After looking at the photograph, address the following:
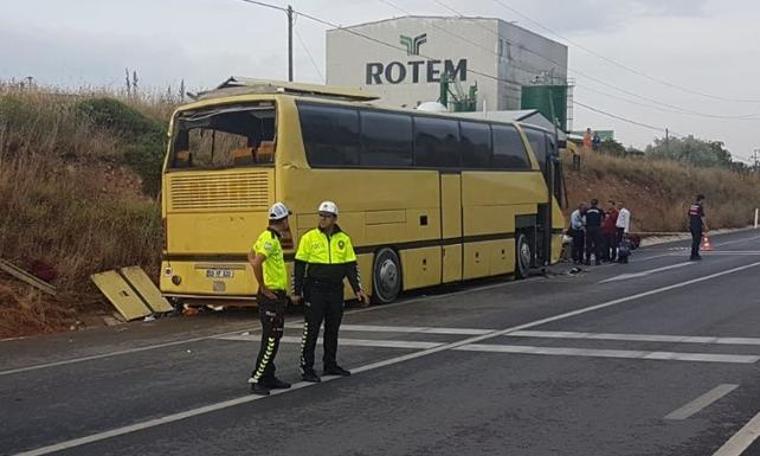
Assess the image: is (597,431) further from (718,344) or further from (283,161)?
(283,161)

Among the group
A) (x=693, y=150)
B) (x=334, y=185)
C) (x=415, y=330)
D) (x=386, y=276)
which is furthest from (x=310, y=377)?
(x=693, y=150)

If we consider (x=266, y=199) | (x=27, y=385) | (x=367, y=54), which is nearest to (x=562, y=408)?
(x=27, y=385)

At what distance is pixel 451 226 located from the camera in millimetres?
18844

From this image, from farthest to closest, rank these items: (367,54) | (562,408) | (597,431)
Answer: (367,54)
(562,408)
(597,431)

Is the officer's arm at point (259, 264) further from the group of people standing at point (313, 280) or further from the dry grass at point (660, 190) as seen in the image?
the dry grass at point (660, 190)

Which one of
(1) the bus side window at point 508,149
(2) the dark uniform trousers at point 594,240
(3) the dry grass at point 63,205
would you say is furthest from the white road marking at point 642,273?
(3) the dry grass at point 63,205

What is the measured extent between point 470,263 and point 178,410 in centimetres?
1210

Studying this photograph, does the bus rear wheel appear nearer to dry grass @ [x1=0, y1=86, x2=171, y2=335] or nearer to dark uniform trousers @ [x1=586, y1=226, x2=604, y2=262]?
dry grass @ [x1=0, y1=86, x2=171, y2=335]

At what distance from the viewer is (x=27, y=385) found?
9.35 metres

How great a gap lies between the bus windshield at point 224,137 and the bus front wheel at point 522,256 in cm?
844

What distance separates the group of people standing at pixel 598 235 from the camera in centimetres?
2592

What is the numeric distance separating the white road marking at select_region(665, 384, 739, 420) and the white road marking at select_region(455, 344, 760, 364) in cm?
149

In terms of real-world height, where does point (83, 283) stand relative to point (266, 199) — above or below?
below

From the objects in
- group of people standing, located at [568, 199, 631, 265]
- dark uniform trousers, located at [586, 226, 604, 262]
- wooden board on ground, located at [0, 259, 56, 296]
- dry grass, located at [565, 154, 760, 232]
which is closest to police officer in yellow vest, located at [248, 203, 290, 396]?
wooden board on ground, located at [0, 259, 56, 296]
